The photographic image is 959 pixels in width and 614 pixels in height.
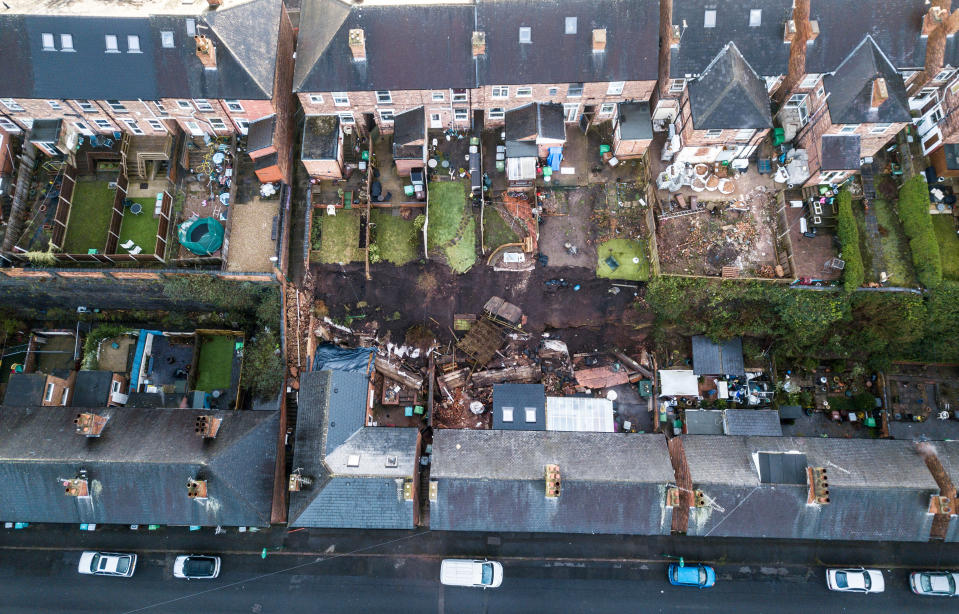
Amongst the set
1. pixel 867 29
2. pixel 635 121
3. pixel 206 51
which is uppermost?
pixel 867 29

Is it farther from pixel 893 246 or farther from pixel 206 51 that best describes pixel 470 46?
pixel 893 246

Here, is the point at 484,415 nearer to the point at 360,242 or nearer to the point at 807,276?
the point at 360,242

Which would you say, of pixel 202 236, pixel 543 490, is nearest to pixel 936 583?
pixel 543 490

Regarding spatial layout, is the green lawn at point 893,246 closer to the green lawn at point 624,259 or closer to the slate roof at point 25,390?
the green lawn at point 624,259

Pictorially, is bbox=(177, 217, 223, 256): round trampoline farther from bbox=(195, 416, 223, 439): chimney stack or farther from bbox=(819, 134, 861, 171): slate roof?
bbox=(819, 134, 861, 171): slate roof

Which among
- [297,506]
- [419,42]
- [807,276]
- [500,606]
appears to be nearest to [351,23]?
[419,42]

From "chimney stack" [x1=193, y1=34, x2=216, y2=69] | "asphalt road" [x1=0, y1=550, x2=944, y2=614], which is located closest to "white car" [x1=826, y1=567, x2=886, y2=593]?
"asphalt road" [x1=0, y1=550, x2=944, y2=614]

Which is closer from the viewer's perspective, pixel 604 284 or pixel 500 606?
pixel 500 606
